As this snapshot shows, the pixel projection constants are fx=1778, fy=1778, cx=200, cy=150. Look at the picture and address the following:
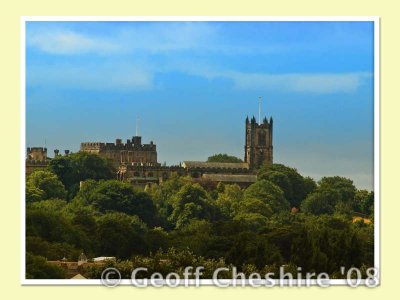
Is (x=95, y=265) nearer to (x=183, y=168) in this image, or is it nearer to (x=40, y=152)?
(x=40, y=152)

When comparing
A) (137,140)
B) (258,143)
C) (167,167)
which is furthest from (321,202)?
(137,140)

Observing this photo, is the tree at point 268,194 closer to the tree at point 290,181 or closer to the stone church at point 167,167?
the tree at point 290,181

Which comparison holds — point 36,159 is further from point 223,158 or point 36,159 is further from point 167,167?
point 167,167

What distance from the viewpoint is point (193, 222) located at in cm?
5325

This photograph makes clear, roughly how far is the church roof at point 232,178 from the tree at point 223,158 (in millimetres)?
2296

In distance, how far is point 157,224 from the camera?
53.9m

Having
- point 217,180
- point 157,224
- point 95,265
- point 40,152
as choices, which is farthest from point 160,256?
point 217,180

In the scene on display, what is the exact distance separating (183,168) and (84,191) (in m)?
3.26

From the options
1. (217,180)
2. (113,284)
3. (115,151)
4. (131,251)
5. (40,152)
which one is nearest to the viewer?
(113,284)

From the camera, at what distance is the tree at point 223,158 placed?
50781 mm

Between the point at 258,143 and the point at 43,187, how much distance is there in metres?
6.93

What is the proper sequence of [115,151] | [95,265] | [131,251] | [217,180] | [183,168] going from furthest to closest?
[217,180], [183,168], [115,151], [131,251], [95,265]
